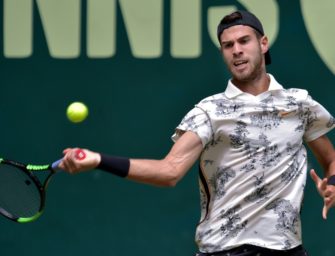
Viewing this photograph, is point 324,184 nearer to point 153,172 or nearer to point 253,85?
point 253,85

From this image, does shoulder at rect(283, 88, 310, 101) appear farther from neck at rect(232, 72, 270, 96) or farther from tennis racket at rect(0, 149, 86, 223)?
tennis racket at rect(0, 149, 86, 223)

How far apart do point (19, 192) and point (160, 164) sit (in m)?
0.76

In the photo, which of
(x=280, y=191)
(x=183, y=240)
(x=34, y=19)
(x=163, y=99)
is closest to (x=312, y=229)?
(x=183, y=240)

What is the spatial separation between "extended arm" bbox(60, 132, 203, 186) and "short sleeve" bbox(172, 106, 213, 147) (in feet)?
0.07

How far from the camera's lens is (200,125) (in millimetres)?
4680

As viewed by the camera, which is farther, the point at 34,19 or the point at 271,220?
the point at 34,19

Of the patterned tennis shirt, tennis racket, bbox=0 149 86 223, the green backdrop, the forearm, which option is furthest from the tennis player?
the green backdrop

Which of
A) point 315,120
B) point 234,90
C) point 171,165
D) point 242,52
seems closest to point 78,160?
point 171,165

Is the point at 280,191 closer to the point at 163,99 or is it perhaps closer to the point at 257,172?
the point at 257,172

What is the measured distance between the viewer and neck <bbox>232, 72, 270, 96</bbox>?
489cm

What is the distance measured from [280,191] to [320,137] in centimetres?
43

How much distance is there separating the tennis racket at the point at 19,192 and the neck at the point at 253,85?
927 millimetres

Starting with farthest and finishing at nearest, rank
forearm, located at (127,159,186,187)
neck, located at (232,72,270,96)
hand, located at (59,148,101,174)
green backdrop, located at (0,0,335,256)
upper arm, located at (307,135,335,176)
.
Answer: green backdrop, located at (0,0,335,256)
upper arm, located at (307,135,335,176)
neck, located at (232,72,270,96)
forearm, located at (127,159,186,187)
hand, located at (59,148,101,174)

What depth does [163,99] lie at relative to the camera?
6367 mm
